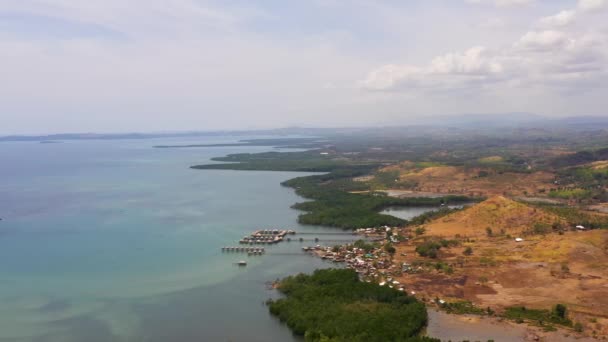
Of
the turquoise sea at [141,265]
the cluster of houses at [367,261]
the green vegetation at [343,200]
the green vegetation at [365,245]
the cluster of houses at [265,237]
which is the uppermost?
the green vegetation at [343,200]

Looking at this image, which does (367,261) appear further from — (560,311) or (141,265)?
(141,265)

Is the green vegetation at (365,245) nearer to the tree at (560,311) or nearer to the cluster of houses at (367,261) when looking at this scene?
the cluster of houses at (367,261)

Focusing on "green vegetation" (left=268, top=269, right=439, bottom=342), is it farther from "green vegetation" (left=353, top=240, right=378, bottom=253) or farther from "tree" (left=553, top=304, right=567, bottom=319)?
"green vegetation" (left=353, top=240, right=378, bottom=253)

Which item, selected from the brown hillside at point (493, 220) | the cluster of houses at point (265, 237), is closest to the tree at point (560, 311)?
the brown hillside at point (493, 220)

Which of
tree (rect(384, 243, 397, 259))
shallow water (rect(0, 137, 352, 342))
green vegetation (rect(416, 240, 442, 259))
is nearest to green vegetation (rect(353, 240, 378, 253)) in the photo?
tree (rect(384, 243, 397, 259))

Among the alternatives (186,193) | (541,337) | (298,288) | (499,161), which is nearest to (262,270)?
(298,288)
